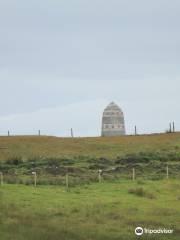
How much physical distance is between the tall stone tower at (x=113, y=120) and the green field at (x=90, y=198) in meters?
33.9

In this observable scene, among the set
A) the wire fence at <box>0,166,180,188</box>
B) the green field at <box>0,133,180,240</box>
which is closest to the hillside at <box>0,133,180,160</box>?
the green field at <box>0,133,180,240</box>

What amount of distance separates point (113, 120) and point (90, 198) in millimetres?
67929

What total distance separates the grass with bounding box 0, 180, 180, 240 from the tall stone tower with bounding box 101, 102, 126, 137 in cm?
6133

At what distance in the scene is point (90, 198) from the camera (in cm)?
3362

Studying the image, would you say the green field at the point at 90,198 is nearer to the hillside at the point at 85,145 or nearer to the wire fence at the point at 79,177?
the wire fence at the point at 79,177

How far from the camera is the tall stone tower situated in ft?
333

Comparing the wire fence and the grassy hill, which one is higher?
the grassy hill

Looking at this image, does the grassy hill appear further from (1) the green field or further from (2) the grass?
(2) the grass

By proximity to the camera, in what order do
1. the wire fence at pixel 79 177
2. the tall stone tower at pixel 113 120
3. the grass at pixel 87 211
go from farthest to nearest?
the tall stone tower at pixel 113 120 → the wire fence at pixel 79 177 → the grass at pixel 87 211

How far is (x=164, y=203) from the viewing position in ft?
108

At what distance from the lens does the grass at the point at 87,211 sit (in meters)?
23.3

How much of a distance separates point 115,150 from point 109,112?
31888 mm

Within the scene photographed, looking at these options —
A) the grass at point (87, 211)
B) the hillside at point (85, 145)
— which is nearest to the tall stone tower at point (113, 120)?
the hillside at point (85, 145)

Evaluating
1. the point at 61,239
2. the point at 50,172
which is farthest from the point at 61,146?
the point at 61,239
